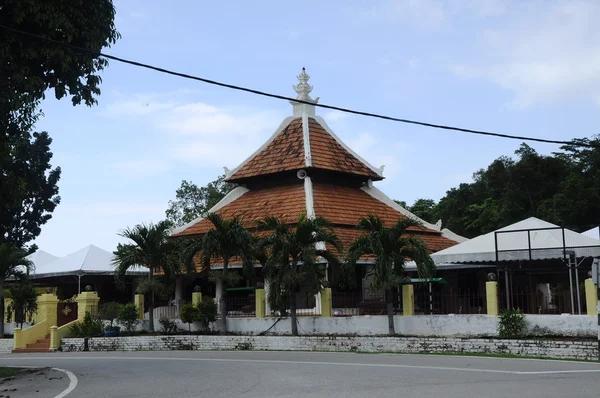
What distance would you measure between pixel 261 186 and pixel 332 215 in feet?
16.8

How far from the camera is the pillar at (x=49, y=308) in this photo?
30.5 m

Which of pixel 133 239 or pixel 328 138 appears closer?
pixel 133 239

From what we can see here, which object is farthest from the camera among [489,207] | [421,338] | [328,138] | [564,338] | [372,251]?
[489,207]

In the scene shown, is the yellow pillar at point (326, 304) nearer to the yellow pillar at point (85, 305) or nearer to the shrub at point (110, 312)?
the shrub at point (110, 312)

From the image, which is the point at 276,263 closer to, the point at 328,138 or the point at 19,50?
the point at 19,50

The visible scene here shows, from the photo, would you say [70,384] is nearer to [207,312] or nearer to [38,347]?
[207,312]

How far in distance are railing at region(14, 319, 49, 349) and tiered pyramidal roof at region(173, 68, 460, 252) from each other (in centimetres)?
686

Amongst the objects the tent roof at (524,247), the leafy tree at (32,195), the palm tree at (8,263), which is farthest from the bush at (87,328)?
the leafy tree at (32,195)

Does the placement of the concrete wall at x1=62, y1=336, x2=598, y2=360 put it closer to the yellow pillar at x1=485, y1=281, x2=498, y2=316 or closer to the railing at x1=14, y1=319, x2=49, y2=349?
the yellow pillar at x1=485, y1=281, x2=498, y2=316

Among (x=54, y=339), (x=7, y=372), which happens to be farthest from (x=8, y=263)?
(x=7, y=372)

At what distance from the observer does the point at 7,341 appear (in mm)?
29938

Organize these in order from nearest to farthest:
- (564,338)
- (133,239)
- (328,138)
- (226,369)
Result: (226,369) < (564,338) < (133,239) < (328,138)

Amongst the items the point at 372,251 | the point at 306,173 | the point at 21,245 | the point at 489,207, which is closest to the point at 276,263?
the point at 372,251

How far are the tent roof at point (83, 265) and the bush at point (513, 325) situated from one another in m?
21.4
